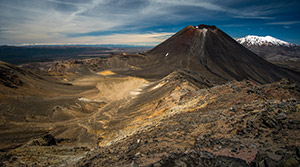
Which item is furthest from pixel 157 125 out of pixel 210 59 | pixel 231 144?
pixel 210 59

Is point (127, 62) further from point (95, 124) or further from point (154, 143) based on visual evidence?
point (154, 143)

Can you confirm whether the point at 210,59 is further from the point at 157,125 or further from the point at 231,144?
the point at 231,144

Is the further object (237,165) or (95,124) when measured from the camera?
(95,124)

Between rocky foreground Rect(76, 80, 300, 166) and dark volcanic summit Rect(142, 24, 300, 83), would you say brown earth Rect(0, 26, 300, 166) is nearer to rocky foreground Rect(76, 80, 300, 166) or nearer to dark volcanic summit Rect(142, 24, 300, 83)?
rocky foreground Rect(76, 80, 300, 166)

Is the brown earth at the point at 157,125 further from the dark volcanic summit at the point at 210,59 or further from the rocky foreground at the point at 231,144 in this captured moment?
the dark volcanic summit at the point at 210,59

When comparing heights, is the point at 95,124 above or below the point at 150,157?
below

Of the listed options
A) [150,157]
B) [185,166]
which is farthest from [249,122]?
[150,157]

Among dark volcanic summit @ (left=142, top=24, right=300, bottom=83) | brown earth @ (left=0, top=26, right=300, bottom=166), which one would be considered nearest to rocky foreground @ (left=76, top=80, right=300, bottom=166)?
brown earth @ (left=0, top=26, right=300, bottom=166)

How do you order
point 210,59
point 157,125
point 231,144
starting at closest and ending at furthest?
point 231,144 < point 157,125 < point 210,59
